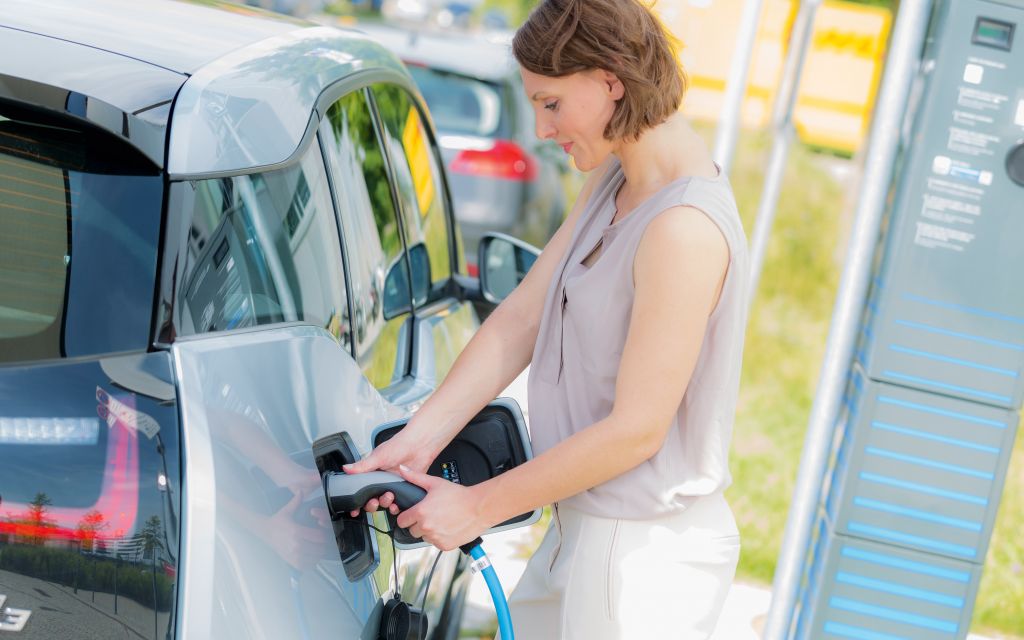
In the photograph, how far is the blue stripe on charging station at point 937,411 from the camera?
280cm

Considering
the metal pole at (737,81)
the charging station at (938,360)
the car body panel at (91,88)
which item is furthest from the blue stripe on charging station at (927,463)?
the metal pole at (737,81)

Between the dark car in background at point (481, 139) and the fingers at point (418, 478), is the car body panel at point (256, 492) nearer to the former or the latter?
the fingers at point (418, 478)

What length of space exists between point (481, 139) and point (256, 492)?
6.26m

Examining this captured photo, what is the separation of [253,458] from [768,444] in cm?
507

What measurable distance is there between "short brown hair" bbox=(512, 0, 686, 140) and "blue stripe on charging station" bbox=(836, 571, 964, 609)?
1644mm

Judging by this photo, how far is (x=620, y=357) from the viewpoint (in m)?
1.77

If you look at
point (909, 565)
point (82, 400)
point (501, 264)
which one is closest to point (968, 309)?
point (909, 565)

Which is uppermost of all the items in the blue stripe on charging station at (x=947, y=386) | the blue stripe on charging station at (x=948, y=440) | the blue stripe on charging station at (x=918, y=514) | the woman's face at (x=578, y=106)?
the woman's face at (x=578, y=106)

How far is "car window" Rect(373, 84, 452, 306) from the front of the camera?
9.54ft

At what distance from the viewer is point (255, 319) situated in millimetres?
1667

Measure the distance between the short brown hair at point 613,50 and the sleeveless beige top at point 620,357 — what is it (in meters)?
0.13

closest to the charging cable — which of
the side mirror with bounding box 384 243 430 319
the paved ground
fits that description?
the side mirror with bounding box 384 243 430 319

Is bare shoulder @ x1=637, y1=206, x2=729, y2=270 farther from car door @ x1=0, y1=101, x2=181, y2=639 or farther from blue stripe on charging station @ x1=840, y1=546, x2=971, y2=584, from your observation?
blue stripe on charging station @ x1=840, y1=546, x2=971, y2=584

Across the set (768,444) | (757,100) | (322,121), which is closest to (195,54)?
(322,121)
